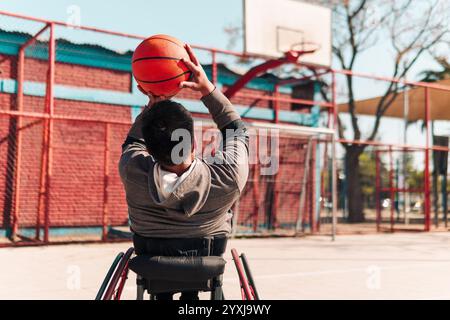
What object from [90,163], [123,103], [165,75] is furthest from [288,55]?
[165,75]

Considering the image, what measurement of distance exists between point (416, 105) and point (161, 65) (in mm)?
18838

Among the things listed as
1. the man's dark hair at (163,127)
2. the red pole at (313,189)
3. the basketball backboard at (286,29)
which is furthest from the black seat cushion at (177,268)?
the red pole at (313,189)

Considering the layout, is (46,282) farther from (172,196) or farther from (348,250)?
(348,250)

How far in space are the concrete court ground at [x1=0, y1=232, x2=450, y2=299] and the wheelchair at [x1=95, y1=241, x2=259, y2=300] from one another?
10.2 ft

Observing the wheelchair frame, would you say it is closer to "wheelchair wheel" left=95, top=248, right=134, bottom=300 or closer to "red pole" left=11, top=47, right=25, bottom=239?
"wheelchair wheel" left=95, top=248, right=134, bottom=300

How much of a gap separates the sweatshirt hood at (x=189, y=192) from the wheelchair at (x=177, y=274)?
0.21 meters

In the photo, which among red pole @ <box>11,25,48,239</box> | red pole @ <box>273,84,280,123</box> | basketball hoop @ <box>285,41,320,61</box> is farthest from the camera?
red pole @ <box>273,84,280,123</box>

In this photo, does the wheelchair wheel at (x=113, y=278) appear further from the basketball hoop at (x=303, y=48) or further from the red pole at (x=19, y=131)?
the basketball hoop at (x=303, y=48)

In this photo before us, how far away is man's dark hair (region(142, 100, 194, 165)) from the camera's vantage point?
201cm

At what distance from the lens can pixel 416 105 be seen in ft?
65.2

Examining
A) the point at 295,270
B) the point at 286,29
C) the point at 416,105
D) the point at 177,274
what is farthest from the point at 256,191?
the point at 177,274

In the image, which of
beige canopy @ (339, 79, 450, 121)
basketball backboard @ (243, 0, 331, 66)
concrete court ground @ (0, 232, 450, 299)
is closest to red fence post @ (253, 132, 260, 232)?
concrete court ground @ (0, 232, 450, 299)

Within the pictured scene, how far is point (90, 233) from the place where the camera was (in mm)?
11953
